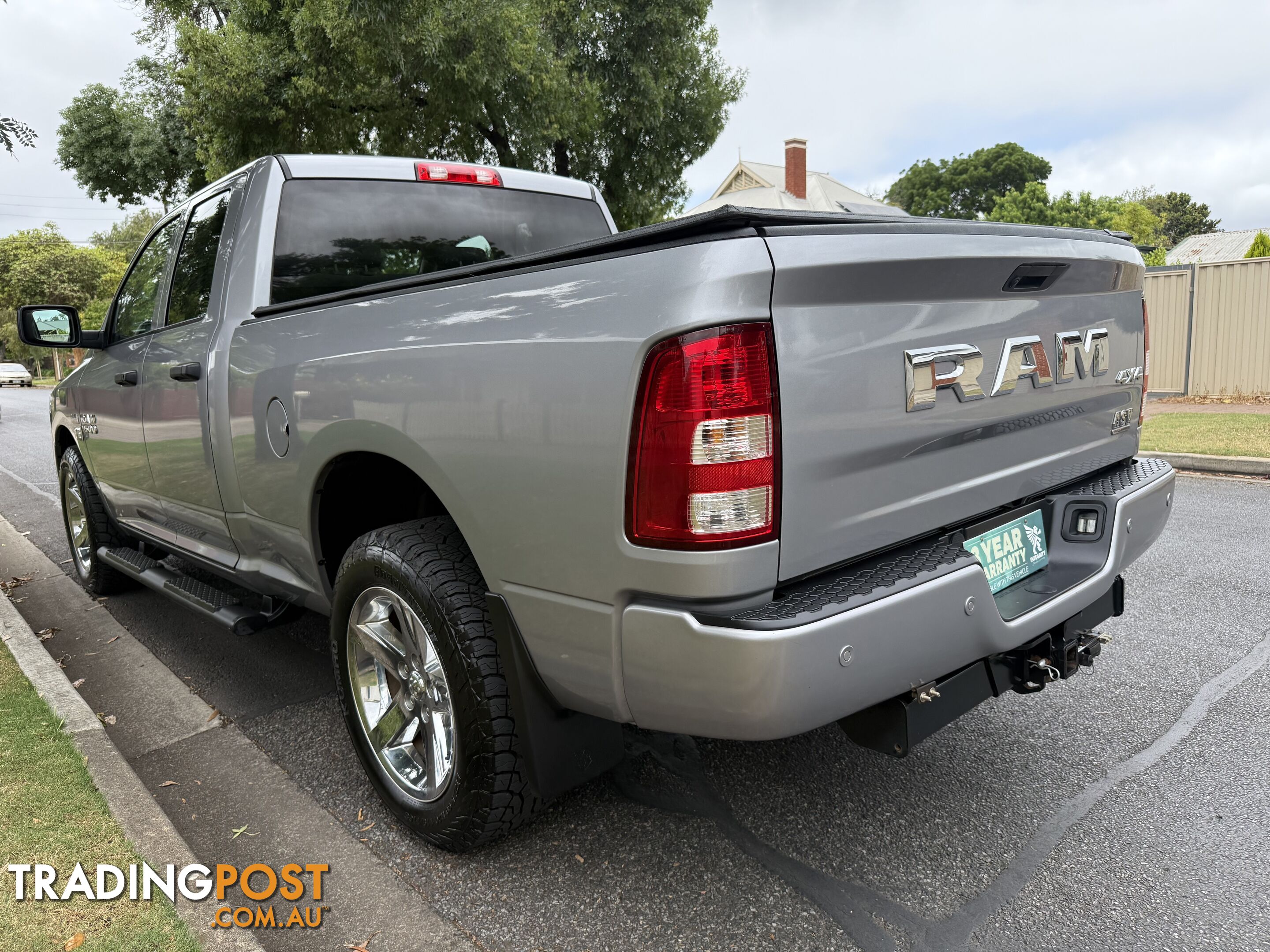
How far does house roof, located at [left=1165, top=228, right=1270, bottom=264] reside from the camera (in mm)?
52750

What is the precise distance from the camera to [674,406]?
1.73 meters

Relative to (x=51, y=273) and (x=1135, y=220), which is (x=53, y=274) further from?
(x=1135, y=220)

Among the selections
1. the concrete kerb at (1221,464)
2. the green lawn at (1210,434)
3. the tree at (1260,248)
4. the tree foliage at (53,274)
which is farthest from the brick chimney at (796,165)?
the tree foliage at (53,274)

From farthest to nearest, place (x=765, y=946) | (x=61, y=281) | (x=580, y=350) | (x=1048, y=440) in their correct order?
(x=61, y=281) < (x=1048, y=440) < (x=765, y=946) < (x=580, y=350)

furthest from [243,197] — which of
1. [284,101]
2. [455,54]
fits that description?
[284,101]

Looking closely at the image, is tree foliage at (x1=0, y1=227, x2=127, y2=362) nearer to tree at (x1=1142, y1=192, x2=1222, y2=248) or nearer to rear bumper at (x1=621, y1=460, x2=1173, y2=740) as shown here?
rear bumper at (x1=621, y1=460, x2=1173, y2=740)

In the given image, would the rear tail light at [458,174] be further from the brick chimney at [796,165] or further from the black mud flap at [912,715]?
the brick chimney at [796,165]

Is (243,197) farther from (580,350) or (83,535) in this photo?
(83,535)

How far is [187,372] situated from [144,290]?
143 cm

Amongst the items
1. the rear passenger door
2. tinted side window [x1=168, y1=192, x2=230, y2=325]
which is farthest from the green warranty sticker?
tinted side window [x1=168, y1=192, x2=230, y2=325]

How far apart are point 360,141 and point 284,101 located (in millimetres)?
1204

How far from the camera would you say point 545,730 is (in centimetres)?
218

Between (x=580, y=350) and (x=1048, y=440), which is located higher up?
(x=580, y=350)

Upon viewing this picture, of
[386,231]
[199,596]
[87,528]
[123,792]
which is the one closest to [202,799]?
[123,792]
